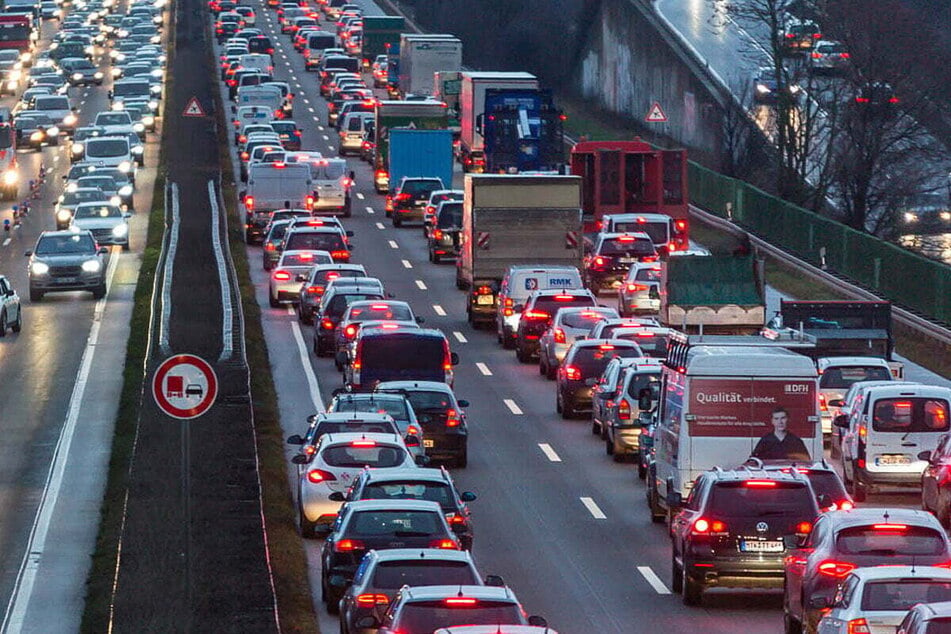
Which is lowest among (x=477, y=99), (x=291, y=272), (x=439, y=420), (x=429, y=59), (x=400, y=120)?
(x=439, y=420)

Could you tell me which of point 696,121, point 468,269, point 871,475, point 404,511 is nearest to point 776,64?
point 696,121

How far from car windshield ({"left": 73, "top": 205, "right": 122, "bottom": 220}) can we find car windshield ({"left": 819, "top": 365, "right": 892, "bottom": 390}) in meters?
34.2

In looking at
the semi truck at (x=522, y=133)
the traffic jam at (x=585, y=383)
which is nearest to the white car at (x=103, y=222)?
the traffic jam at (x=585, y=383)

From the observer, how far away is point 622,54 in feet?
355

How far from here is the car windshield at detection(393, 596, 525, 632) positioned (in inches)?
714

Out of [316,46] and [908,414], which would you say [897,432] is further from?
[316,46]

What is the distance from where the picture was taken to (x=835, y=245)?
62062mm

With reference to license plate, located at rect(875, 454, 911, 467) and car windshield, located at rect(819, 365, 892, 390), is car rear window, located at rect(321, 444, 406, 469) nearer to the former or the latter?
license plate, located at rect(875, 454, 911, 467)

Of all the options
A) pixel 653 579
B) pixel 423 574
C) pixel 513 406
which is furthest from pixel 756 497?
pixel 513 406

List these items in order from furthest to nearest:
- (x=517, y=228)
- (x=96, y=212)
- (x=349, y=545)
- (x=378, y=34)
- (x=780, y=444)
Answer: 1. (x=378, y=34)
2. (x=96, y=212)
3. (x=517, y=228)
4. (x=780, y=444)
5. (x=349, y=545)

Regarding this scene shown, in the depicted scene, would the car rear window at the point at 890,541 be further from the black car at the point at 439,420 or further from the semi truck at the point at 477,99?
the semi truck at the point at 477,99

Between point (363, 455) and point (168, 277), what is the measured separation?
28278 millimetres

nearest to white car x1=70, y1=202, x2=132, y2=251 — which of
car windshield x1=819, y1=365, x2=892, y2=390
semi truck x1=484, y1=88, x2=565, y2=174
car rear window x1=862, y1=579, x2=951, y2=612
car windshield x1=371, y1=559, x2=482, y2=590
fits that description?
semi truck x1=484, y1=88, x2=565, y2=174

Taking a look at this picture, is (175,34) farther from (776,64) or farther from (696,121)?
(776,64)
